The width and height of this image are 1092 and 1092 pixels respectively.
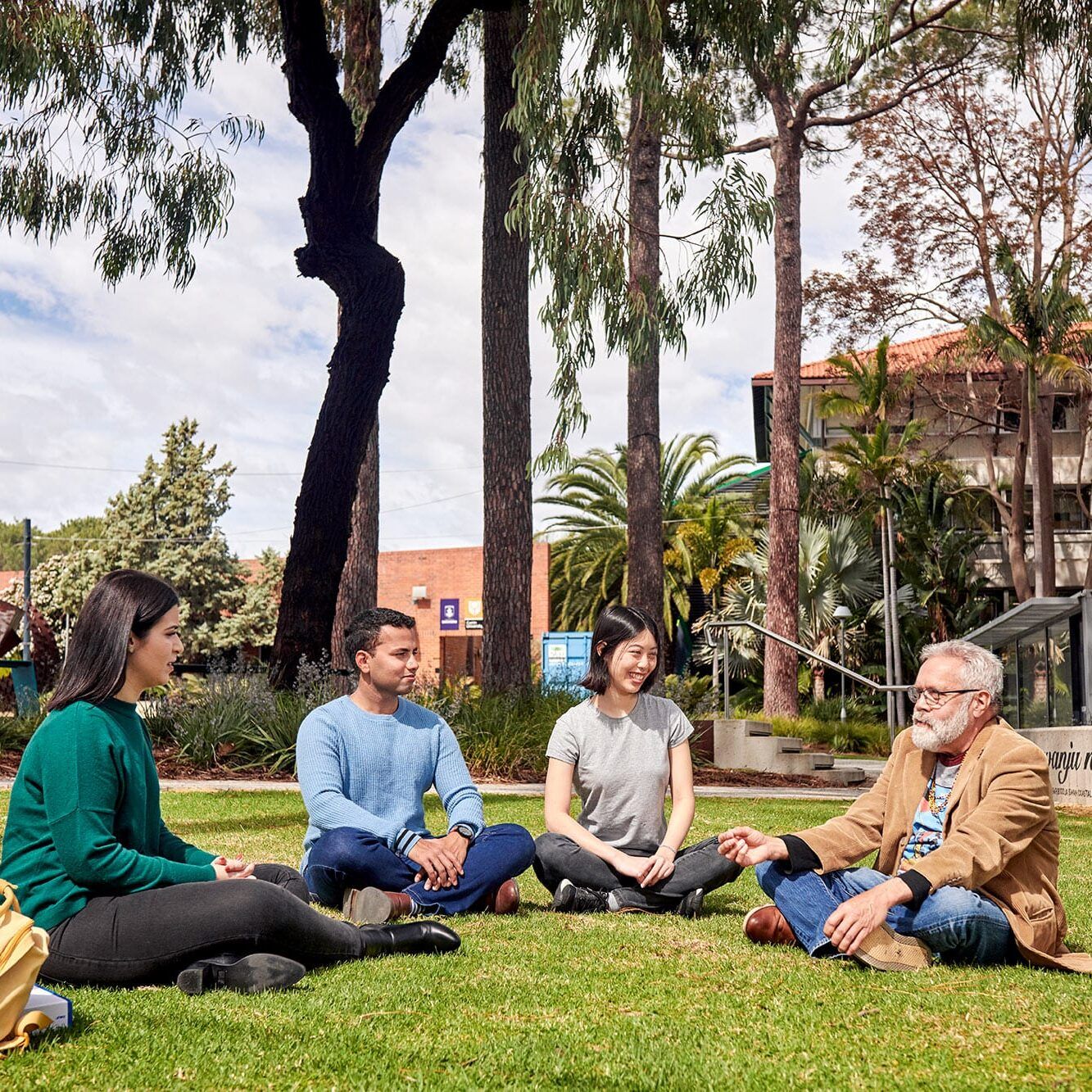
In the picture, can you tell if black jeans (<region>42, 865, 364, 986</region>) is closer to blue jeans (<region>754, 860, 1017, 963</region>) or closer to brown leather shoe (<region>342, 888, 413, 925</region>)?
brown leather shoe (<region>342, 888, 413, 925</region>)

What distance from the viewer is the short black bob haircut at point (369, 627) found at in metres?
5.45

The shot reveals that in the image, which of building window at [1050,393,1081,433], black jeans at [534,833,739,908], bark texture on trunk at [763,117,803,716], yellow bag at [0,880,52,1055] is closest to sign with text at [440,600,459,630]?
building window at [1050,393,1081,433]

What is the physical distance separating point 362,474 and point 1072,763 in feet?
31.9

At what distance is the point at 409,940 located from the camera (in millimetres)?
4391

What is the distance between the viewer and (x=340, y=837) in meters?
5.25

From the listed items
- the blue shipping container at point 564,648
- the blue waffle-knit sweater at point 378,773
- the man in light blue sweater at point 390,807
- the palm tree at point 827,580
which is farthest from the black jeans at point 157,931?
the blue shipping container at point 564,648

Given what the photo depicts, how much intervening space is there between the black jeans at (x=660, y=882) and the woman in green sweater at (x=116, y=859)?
2.00 metres

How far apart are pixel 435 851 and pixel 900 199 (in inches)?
1176

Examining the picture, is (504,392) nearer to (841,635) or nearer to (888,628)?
(888,628)

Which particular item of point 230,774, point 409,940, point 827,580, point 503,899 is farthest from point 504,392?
point 827,580

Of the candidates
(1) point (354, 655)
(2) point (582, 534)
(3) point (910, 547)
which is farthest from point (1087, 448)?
(1) point (354, 655)

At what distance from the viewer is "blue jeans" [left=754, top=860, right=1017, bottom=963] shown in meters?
4.22

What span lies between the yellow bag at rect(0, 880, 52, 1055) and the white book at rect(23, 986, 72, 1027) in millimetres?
37

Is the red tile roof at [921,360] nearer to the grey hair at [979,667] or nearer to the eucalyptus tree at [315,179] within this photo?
the eucalyptus tree at [315,179]
